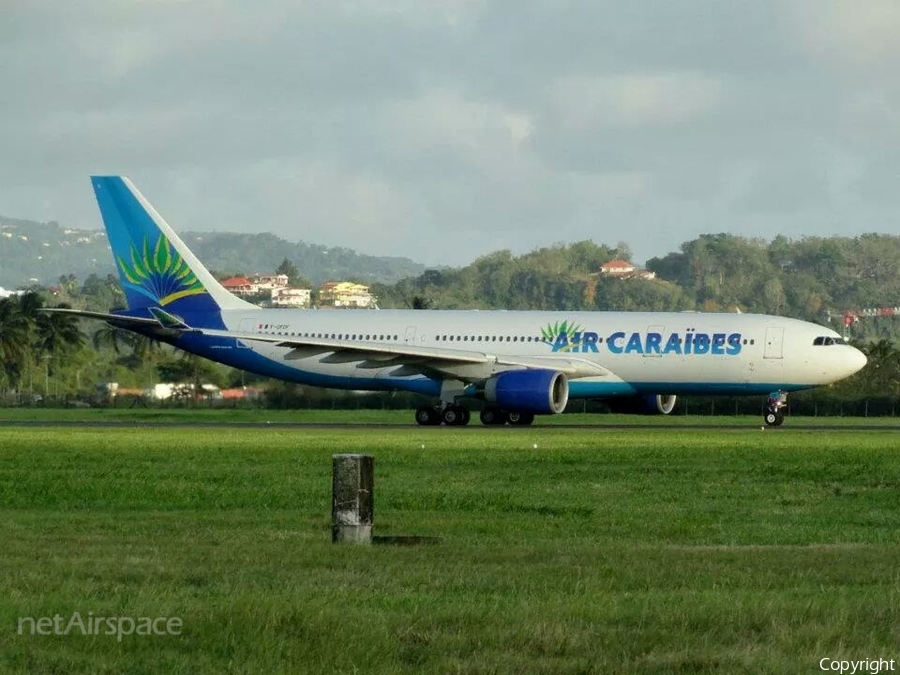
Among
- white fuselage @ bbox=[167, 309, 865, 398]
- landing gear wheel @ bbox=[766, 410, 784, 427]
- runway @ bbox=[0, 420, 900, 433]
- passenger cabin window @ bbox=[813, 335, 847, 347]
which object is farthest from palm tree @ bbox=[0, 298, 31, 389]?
passenger cabin window @ bbox=[813, 335, 847, 347]

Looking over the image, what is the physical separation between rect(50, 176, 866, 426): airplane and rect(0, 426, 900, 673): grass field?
67.3 feet

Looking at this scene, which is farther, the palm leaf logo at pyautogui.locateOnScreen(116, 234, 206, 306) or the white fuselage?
the palm leaf logo at pyautogui.locateOnScreen(116, 234, 206, 306)

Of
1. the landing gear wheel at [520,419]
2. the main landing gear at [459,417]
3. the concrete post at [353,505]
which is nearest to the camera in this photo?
the concrete post at [353,505]

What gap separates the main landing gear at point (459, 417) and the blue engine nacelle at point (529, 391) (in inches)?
77.8

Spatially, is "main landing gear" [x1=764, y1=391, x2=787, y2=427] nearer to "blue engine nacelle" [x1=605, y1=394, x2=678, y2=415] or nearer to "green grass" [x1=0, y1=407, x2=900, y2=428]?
"green grass" [x1=0, y1=407, x2=900, y2=428]

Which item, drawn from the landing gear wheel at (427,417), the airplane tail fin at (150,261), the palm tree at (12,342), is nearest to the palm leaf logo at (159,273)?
the airplane tail fin at (150,261)

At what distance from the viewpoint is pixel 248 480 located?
25938 mm

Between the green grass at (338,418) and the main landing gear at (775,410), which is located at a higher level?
the main landing gear at (775,410)

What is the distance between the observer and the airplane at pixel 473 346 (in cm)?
4991

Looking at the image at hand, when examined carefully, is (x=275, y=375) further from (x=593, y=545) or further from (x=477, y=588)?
(x=477, y=588)

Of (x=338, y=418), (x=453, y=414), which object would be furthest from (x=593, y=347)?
(x=338, y=418)

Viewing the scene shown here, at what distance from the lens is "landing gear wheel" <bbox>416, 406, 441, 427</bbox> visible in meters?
51.7

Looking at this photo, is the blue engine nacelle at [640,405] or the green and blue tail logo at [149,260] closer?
the blue engine nacelle at [640,405]

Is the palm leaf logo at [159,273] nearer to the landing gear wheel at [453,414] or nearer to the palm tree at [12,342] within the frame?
the landing gear wheel at [453,414]
